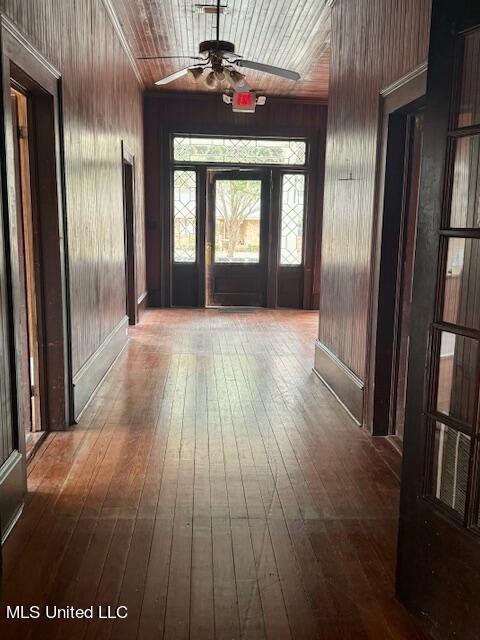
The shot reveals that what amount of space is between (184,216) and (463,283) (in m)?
8.02

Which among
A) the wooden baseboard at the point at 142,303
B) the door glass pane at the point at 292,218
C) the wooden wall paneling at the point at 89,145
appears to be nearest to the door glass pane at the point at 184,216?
the wooden baseboard at the point at 142,303

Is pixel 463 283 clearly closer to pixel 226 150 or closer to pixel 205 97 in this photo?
pixel 226 150

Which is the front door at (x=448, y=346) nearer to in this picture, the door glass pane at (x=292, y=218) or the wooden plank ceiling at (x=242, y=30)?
the wooden plank ceiling at (x=242, y=30)

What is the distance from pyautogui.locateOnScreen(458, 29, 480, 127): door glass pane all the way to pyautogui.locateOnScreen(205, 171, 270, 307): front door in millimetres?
7802

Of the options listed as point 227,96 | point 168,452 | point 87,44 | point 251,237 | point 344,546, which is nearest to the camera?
point 344,546

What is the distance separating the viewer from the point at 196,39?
641 cm

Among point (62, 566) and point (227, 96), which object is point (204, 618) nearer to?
point (62, 566)

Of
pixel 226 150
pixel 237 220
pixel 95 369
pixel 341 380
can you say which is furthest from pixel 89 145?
pixel 237 220

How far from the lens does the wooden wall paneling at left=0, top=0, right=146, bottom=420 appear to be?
3.66 m

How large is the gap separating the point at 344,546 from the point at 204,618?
2.54ft

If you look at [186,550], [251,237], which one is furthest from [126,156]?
[186,550]

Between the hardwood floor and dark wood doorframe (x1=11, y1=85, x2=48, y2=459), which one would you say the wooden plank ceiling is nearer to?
dark wood doorframe (x1=11, y1=85, x2=48, y2=459)

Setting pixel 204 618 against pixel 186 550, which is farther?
pixel 186 550

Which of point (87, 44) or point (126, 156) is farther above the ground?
point (87, 44)
